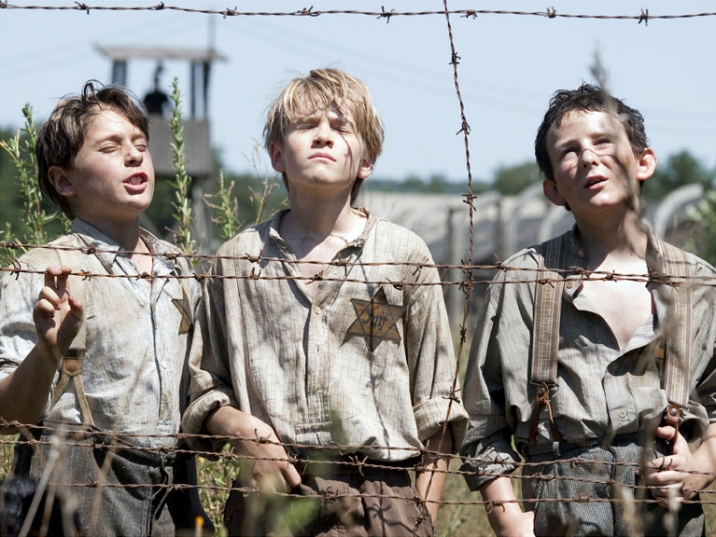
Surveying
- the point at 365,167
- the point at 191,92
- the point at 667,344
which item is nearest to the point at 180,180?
the point at 365,167

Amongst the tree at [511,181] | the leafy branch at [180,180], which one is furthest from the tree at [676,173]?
the leafy branch at [180,180]

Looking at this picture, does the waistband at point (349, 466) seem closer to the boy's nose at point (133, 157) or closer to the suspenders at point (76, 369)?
the suspenders at point (76, 369)

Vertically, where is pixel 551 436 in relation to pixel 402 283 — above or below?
below

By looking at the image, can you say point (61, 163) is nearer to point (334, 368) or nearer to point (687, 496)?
point (334, 368)

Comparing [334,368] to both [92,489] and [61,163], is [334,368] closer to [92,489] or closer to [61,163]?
[92,489]

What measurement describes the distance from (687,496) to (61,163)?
228 cm

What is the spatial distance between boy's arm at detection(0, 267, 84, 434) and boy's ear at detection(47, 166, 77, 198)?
565mm

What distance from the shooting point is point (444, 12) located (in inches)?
133

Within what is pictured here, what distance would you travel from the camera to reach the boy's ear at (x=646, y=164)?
3.55 metres

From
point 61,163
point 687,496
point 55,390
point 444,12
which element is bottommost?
point 687,496

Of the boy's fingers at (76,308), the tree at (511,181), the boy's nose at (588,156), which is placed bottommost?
the boy's fingers at (76,308)

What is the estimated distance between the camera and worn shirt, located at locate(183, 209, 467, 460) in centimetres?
325

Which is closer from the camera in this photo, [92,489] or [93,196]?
[92,489]

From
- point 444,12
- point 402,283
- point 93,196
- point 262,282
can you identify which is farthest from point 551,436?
point 93,196
